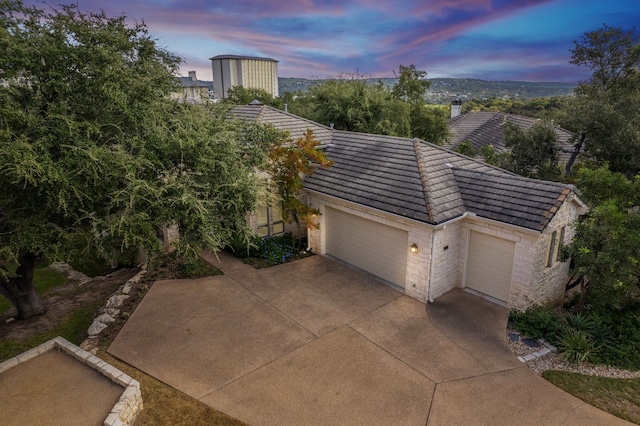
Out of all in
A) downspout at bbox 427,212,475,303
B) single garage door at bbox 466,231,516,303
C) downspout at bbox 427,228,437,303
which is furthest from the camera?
single garage door at bbox 466,231,516,303

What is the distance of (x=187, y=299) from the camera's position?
11.7 meters

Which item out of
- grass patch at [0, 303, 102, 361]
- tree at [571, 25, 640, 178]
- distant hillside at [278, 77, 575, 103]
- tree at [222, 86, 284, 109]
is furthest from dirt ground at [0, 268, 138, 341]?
tree at [222, 86, 284, 109]

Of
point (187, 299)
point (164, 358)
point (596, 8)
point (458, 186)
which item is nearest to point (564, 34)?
point (596, 8)

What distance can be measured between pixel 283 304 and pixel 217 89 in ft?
308

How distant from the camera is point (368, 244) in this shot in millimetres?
13398

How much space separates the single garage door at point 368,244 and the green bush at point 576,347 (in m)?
4.75

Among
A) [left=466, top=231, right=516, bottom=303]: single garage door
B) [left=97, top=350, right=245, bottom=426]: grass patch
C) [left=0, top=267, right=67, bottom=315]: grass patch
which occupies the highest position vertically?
[left=466, top=231, right=516, bottom=303]: single garage door

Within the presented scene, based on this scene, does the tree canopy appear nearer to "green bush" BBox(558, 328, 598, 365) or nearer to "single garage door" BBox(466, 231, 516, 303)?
"single garage door" BBox(466, 231, 516, 303)

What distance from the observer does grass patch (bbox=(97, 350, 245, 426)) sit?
22.8 feet

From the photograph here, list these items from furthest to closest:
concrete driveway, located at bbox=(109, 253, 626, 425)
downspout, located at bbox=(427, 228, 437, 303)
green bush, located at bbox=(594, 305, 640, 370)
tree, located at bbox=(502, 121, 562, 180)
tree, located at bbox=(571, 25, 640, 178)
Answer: tree, located at bbox=(502, 121, 562, 180) → tree, located at bbox=(571, 25, 640, 178) → downspout, located at bbox=(427, 228, 437, 303) → green bush, located at bbox=(594, 305, 640, 370) → concrete driveway, located at bbox=(109, 253, 626, 425)

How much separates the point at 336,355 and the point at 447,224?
520 cm

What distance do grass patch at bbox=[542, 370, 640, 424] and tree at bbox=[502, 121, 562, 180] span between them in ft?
33.1

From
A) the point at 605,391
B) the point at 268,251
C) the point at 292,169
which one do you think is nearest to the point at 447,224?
the point at 605,391

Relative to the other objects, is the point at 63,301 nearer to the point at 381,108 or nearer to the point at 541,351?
the point at 541,351
